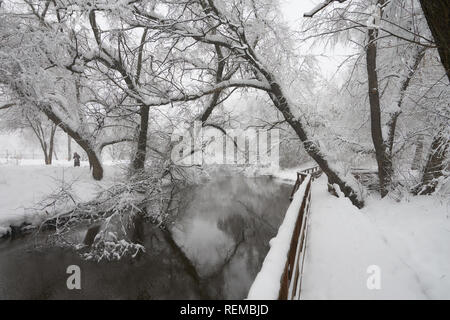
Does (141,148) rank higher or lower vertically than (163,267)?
higher

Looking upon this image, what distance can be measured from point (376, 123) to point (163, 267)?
8.48 m

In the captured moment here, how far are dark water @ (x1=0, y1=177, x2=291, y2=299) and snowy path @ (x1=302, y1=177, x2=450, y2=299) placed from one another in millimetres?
3003

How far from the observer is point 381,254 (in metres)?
4.09

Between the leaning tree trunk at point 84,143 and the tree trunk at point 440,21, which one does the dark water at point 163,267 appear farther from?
the tree trunk at point 440,21

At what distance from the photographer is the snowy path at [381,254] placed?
10.6 ft

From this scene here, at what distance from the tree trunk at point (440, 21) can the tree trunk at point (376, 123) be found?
645cm

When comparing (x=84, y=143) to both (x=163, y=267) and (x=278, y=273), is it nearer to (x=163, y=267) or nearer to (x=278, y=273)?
(x=163, y=267)

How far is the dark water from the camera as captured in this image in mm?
6238

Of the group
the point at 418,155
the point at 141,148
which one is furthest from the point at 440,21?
the point at 141,148
